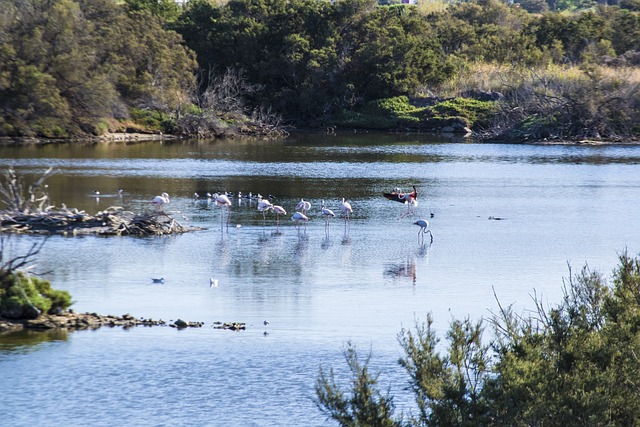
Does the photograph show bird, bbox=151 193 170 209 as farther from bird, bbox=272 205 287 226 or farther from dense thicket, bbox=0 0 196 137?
dense thicket, bbox=0 0 196 137

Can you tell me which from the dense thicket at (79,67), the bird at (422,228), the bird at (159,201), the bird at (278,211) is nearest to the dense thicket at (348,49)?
the dense thicket at (79,67)

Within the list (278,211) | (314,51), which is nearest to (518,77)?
(314,51)

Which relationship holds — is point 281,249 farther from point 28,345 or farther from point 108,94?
point 108,94

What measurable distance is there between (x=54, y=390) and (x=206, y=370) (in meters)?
2.21

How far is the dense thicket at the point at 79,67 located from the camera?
53.1 metres

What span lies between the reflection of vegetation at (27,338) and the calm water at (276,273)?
0.16ft

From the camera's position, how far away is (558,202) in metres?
33.8

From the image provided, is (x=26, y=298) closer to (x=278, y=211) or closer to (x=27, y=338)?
(x=27, y=338)

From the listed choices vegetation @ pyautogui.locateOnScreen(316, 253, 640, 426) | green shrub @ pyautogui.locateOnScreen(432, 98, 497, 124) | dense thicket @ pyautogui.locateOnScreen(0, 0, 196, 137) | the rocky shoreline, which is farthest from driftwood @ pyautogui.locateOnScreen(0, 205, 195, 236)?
green shrub @ pyautogui.locateOnScreen(432, 98, 497, 124)

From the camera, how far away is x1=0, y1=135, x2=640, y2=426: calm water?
13828 mm

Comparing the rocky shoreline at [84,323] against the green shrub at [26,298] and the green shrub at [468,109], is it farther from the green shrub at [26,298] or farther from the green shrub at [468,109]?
the green shrub at [468,109]

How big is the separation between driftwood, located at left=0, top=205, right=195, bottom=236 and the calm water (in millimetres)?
582

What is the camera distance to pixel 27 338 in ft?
52.4

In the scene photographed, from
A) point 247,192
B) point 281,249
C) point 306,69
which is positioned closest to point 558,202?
point 247,192
